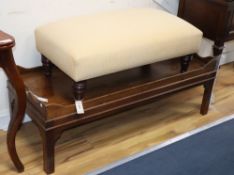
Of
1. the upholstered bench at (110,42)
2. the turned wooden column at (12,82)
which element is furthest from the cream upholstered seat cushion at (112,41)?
the turned wooden column at (12,82)

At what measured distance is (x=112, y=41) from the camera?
138cm

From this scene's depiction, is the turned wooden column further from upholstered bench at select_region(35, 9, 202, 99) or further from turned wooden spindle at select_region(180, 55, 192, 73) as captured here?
turned wooden spindle at select_region(180, 55, 192, 73)

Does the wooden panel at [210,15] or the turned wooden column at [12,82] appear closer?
the turned wooden column at [12,82]

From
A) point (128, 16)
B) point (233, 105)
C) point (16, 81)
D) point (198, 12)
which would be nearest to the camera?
point (16, 81)

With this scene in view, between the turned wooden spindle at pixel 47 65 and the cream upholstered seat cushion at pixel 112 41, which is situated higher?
the cream upholstered seat cushion at pixel 112 41

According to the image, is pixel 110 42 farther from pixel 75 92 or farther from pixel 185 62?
pixel 185 62

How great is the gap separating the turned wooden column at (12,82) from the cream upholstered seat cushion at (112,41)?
20 centimetres

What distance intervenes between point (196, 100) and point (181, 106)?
0.12m

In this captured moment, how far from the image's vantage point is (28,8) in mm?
A: 1548

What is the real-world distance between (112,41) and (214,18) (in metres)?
0.66

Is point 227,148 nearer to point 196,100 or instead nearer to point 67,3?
point 196,100

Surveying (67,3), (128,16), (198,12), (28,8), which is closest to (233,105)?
(198,12)

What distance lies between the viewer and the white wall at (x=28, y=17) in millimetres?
1510

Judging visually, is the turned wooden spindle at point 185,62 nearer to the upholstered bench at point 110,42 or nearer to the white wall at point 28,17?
the upholstered bench at point 110,42
